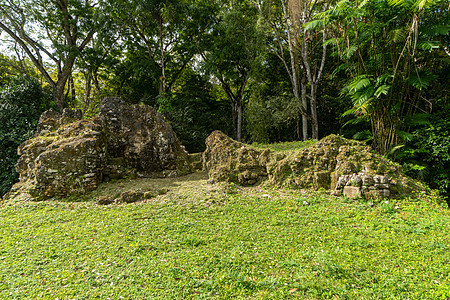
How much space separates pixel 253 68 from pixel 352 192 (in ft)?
31.6

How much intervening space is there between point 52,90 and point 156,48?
307 inches

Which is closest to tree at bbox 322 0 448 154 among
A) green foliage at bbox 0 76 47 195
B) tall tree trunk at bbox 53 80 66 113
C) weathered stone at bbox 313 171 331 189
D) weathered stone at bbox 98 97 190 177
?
weathered stone at bbox 313 171 331 189

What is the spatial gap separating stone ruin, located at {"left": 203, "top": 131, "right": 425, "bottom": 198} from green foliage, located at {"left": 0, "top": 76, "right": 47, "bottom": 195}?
8548 millimetres

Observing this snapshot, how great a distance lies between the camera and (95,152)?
7000mm

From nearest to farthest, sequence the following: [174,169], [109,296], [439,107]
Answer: [109,296] → [439,107] → [174,169]

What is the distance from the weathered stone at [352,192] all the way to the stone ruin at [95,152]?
5.54 metres

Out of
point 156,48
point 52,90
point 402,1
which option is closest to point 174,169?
point 402,1

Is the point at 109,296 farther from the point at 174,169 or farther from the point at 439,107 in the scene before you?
the point at 439,107

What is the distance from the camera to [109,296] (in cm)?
261

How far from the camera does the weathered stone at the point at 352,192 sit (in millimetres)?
5293

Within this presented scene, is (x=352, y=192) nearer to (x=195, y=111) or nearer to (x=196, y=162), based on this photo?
(x=196, y=162)

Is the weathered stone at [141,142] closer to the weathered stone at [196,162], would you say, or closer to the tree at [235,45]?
the weathered stone at [196,162]

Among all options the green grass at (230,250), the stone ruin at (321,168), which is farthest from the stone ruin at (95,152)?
the stone ruin at (321,168)

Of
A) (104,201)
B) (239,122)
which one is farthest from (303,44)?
(104,201)
